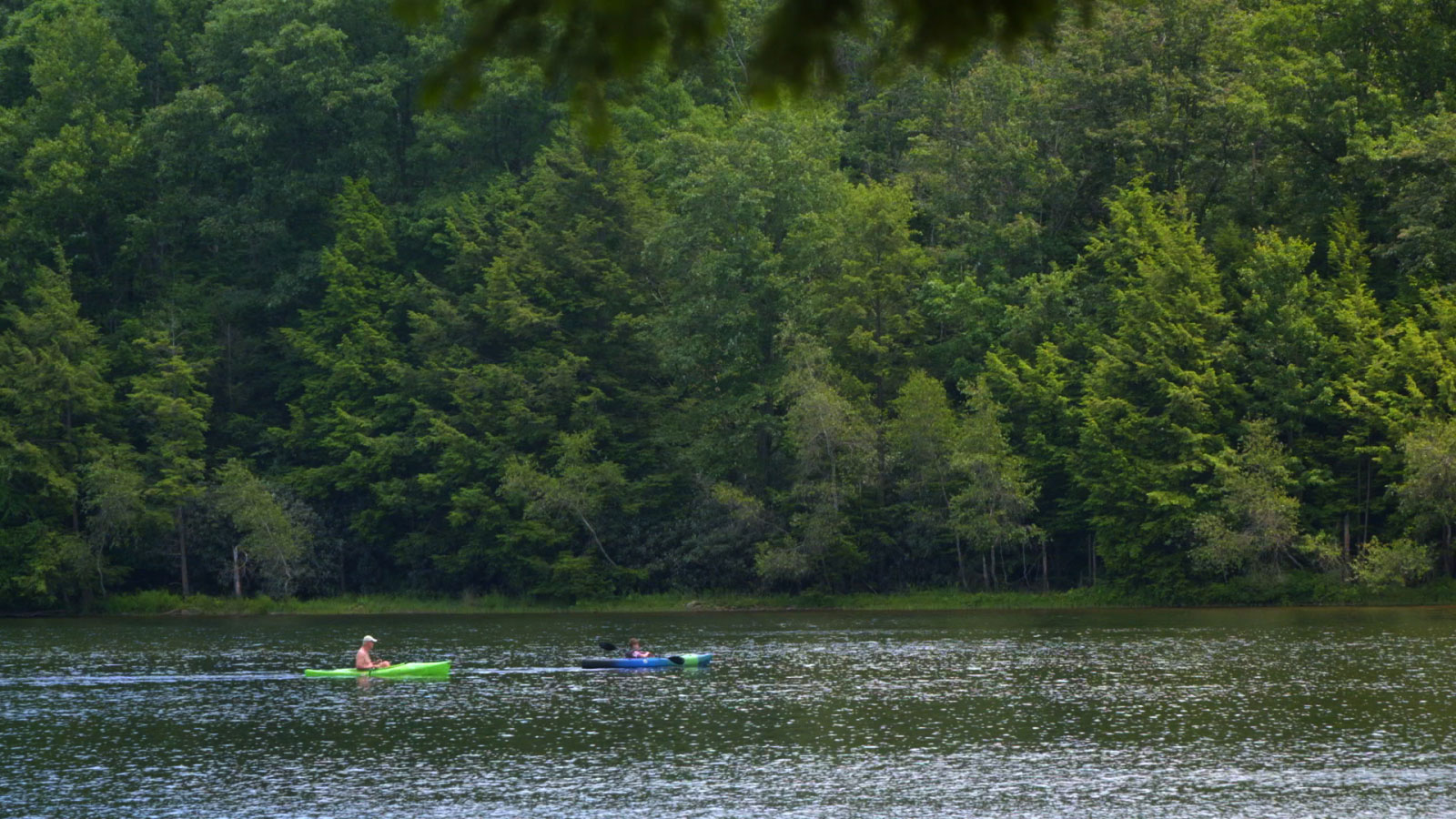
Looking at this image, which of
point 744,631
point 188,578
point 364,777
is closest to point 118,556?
point 188,578

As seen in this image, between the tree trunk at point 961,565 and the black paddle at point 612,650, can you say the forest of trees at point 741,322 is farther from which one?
the black paddle at point 612,650

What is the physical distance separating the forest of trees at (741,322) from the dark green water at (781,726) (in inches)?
389

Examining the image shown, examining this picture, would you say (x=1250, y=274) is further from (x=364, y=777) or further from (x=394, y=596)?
(x=364, y=777)

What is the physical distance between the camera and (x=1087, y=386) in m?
58.7

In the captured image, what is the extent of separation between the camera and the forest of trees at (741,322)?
183 ft

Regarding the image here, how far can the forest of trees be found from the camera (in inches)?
2200

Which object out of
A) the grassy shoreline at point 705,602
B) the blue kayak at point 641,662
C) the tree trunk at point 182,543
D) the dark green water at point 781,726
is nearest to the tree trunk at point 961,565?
the grassy shoreline at point 705,602

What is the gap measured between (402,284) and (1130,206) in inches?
1285

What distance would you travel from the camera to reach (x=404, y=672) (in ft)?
128

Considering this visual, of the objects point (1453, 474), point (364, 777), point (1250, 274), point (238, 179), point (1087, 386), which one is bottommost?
point (364, 777)

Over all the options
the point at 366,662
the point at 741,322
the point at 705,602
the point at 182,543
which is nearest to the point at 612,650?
the point at 366,662

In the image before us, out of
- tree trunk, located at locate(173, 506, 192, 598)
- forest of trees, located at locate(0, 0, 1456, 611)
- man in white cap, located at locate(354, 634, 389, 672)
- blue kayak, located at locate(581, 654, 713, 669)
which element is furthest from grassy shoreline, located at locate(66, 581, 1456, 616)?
man in white cap, located at locate(354, 634, 389, 672)

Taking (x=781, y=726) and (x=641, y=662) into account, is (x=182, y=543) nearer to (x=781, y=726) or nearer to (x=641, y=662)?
(x=641, y=662)

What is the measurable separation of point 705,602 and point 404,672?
24528 mm
